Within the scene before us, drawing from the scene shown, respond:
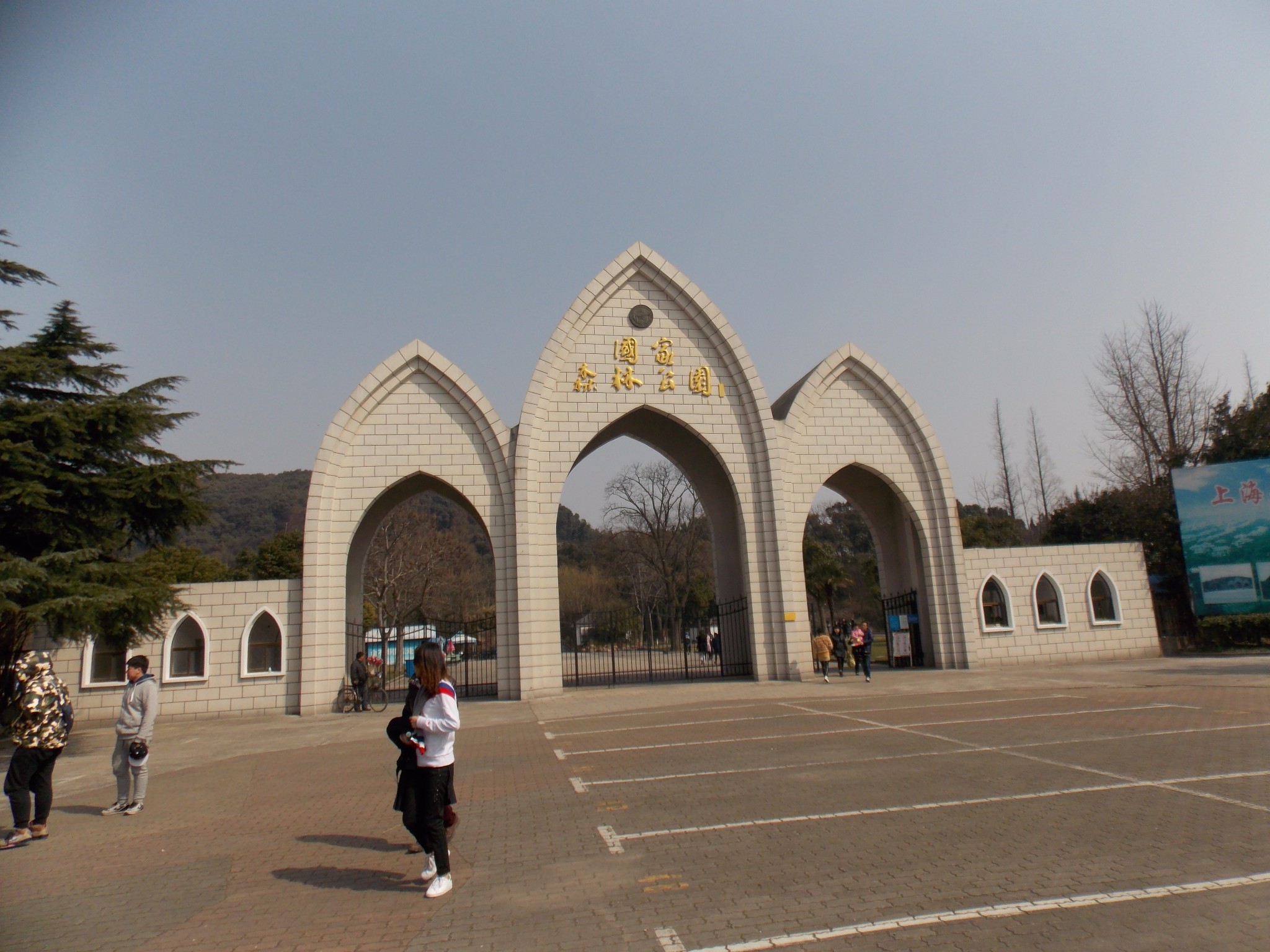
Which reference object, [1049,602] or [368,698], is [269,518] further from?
[1049,602]

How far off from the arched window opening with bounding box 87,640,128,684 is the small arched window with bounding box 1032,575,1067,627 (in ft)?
74.2

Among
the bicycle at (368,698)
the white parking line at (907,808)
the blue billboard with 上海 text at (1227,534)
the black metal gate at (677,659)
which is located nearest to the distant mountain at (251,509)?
the black metal gate at (677,659)

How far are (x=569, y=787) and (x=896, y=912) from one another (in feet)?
15.2

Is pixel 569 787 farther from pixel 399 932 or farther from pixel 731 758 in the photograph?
pixel 399 932

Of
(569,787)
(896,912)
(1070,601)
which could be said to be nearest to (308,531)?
(569,787)

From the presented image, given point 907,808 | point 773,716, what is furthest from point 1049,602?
point 907,808

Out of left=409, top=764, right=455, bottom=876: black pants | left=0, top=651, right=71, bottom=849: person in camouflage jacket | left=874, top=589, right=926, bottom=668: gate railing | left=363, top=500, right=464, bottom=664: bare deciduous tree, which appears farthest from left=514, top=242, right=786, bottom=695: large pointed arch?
left=363, top=500, right=464, bottom=664: bare deciduous tree

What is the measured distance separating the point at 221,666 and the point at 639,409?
11.5m

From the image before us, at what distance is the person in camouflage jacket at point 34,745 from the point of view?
7273mm

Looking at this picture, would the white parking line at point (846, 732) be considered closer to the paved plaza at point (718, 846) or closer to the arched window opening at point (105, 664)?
the paved plaza at point (718, 846)

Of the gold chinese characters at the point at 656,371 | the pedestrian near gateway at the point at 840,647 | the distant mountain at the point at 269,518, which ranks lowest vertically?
the pedestrian near gateway at the point at 840,647

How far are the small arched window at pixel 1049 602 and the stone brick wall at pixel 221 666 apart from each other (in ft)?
62.9

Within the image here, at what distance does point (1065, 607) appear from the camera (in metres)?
21.9

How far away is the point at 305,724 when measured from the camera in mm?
16438
